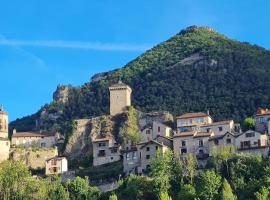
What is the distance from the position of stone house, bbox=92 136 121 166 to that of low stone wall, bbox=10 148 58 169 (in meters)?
7.93

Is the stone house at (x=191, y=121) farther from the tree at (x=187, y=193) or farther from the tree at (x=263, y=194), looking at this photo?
the tree at (x=263, y=194)

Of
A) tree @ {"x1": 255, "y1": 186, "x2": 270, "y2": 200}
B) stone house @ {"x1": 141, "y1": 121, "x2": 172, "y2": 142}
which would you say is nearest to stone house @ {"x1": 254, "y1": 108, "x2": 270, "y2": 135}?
stone house @ {"x1": 141, "y1": 121, "x2": 172, "y2": 142}

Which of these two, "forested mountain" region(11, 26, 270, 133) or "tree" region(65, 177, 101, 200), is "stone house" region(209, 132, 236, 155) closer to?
"tree" region(65, 177, 101, 200)

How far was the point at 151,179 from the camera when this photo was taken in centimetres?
10612

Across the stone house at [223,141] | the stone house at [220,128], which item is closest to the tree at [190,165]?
the stone house at [223,141]

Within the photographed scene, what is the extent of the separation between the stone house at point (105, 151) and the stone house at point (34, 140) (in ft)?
44.7

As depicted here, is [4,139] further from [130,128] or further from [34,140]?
[130,128]

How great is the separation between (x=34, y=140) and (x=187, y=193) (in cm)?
4274

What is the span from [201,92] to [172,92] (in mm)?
6014

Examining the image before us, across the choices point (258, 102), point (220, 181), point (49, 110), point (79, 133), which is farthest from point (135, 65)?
point (220, 181)

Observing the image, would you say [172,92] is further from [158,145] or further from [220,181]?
[220,181]

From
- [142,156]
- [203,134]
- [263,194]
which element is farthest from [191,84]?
[263,194]

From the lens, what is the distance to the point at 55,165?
124m

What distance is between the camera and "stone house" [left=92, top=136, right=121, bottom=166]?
400 ft
